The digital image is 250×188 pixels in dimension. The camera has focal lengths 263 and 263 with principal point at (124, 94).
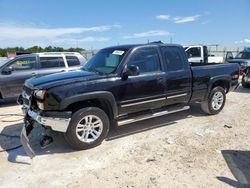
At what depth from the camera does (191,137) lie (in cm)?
539

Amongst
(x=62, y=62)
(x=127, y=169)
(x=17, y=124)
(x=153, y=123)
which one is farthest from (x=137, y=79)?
(x=62, y=62)

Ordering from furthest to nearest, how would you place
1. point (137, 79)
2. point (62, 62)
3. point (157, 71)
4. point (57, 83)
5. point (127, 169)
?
point (62, 62) < point (157, 71) < point (137, 79) < point (57, 83) < point (127, 169)

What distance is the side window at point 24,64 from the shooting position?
28.8ft

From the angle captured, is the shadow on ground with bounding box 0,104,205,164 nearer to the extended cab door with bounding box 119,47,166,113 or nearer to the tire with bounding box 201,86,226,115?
the tire with bounding box 201,86,226,115

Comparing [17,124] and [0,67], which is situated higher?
[0,67]

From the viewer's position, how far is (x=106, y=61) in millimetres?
5688

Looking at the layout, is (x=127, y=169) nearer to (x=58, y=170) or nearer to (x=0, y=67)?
(x=58, y=170)

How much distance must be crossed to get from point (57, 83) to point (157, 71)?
220cm

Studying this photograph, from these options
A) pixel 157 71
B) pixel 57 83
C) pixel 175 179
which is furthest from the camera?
pixel 157 71

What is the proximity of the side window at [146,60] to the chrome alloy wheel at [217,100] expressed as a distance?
218 cm

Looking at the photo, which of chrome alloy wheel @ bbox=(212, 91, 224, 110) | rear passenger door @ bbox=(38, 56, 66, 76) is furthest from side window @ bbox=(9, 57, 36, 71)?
chrome alloy wheel @ bbox=(212, 91, 224, 110)

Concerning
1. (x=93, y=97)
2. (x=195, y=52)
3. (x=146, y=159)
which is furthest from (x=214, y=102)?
(x=195, y=52)

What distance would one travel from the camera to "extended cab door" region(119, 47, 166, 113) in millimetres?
A: 5234

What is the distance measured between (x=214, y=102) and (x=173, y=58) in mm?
1908
